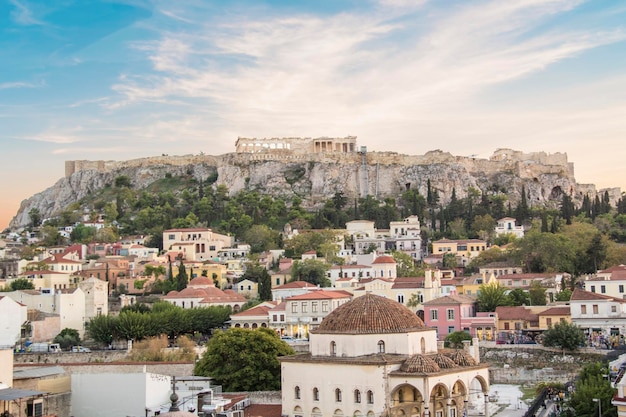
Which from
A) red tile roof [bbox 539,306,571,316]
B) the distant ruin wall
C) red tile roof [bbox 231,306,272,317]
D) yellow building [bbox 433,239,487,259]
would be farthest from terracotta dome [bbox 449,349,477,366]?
the distant ruin wall

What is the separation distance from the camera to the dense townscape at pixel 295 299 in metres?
35.8

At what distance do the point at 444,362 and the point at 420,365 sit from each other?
1.32 metres

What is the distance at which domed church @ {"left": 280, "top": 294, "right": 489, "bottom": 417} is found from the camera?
1379 inches

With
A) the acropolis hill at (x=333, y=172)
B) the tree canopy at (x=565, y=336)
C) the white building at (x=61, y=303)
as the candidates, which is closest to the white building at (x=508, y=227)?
the acropolis hill at (x=333, y=172)

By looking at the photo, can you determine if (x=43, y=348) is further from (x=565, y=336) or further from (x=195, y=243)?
(x=195, y=243)

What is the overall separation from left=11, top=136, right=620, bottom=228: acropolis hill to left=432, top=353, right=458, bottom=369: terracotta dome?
83043 millimetres

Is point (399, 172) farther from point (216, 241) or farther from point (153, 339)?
point (153, 339)

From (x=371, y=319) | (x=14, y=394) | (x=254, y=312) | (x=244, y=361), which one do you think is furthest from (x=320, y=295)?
(x=14, y=394)

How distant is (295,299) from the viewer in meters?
65.1

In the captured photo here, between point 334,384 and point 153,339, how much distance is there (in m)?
24.4

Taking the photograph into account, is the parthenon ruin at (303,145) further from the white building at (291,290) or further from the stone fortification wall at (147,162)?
the white building at (291,290)

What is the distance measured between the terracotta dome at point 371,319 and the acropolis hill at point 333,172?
264ft

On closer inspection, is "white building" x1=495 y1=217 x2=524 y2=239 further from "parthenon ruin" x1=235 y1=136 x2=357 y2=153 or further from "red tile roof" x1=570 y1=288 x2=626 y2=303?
"parthenon ruin" x1=235 y1=136 x2=357 y2=153

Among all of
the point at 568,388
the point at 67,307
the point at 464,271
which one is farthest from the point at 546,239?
the point at 67,307
